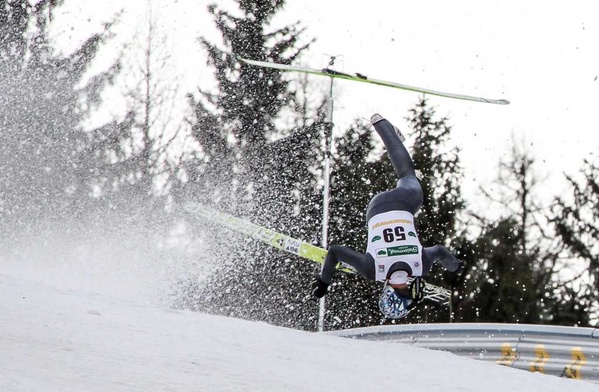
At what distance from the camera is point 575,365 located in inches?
360

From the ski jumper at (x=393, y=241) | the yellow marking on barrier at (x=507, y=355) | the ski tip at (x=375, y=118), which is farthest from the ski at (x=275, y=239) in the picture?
the ski jumper at (x=393, y=241)

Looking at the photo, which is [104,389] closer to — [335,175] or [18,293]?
[18,293]

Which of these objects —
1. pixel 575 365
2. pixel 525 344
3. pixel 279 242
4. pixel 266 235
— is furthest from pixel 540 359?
pixel 266 235

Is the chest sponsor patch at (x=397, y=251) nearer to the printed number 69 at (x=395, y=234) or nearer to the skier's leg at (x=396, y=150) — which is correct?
the printed number 69 at (x=395, y=234)

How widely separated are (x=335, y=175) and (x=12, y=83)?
843 centimetres

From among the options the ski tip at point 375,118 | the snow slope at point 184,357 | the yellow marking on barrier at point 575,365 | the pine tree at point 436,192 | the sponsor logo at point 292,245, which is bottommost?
the snow slope at point 184,357

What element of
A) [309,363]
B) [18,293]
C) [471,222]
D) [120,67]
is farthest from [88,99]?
[309,363]

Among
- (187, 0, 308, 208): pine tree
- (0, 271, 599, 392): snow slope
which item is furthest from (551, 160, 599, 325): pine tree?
(0, 271, 599, 392): snow slope

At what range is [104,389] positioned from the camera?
4.15 m

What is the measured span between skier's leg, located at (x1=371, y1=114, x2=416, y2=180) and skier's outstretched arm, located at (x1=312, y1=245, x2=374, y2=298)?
2.63 ft

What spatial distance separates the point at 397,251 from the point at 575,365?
3.27m

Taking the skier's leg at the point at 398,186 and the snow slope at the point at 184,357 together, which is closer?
the snow slope at the point at 184,357

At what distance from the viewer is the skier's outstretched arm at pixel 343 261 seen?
7133mm

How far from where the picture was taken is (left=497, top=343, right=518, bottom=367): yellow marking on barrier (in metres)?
9.58
